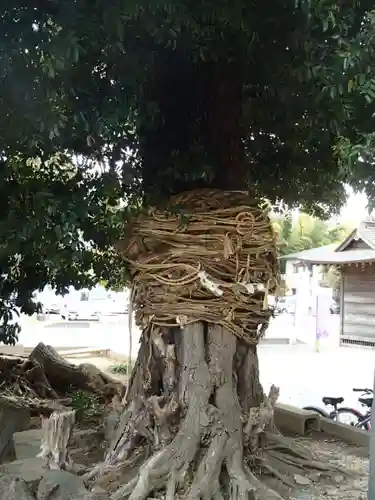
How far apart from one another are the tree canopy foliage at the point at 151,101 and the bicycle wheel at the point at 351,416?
223cm

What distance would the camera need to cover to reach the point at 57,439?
2.06 metres

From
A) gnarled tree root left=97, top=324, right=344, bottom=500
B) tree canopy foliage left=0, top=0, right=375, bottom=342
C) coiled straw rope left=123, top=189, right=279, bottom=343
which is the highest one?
tree canopy foliage left=0, top=0, right=375, bottom=342

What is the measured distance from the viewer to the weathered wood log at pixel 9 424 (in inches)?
108

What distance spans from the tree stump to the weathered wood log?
0.65 meters

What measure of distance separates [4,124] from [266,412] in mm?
1425

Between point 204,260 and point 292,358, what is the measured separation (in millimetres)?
7238

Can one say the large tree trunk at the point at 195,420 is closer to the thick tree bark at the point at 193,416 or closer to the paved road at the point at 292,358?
the thick tree bark at the point at 193,416

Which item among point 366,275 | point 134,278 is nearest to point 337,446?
point 134,278

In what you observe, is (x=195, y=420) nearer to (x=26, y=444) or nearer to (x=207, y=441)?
(x=207, y=441)

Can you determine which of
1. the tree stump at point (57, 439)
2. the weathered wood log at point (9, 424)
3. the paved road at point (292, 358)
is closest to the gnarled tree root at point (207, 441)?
the tree stump at point (57, 439)

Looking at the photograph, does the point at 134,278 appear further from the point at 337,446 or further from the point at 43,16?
the point at 337,446

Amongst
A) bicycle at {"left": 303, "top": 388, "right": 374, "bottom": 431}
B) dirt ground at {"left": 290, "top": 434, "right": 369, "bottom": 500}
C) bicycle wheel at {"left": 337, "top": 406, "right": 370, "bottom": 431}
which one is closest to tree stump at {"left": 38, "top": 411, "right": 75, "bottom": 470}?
dirt ground at {"left": 290, "top": 434, "right": 369, "bottom": 500}

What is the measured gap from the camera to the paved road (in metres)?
6.55

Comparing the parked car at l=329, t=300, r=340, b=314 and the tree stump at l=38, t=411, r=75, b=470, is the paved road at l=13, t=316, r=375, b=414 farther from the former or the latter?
the tree stump at l=38, t=411, r=75, b=470
